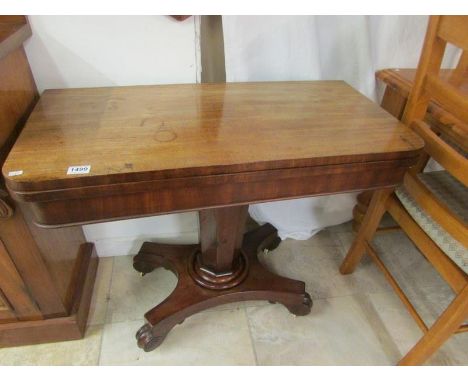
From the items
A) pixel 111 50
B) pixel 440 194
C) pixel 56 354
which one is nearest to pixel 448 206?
pixel 440 194

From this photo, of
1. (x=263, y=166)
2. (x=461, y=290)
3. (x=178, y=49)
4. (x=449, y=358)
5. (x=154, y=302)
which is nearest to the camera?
(x=263, y=166)

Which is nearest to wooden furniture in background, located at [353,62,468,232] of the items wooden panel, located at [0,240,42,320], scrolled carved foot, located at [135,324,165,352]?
scrolled carved foot, located at [135,324,165,352]

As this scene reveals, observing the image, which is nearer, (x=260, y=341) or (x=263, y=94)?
(x=263, y=94)

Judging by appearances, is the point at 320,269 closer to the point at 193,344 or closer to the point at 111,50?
the point at 193,344

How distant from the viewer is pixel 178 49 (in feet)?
3.04

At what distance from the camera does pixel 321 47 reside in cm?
112

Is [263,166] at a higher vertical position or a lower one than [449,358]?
higher

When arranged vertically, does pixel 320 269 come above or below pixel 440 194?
below

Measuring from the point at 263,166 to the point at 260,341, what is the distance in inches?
28.4

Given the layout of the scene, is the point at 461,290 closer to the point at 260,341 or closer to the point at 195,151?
the point at 260,341

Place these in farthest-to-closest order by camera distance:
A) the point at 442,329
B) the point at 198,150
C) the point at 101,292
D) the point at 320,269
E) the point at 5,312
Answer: the point at 320,269, the point at 101,292, the point at 5,312, the point at 442,329, the point at 198,150

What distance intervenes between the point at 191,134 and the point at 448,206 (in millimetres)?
725

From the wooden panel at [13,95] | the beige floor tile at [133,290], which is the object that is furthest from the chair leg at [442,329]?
the wooden panel at [13,95]
